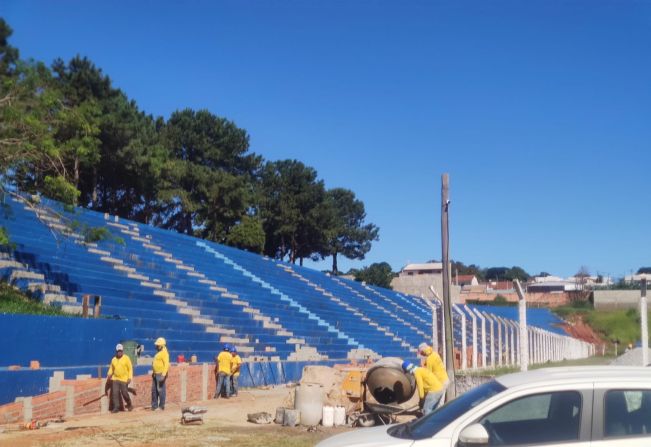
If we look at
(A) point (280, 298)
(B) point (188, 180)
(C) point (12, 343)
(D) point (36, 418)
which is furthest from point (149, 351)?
(B) point (188, 180)

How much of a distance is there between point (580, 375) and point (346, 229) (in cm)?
7247

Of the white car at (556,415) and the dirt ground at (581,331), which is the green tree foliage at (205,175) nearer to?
the dirt ground at (581,331)

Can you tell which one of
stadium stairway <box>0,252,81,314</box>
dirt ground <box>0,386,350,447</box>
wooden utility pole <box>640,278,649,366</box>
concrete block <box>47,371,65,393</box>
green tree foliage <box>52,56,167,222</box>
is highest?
green tree foliage <box>52,56,167,222</box>

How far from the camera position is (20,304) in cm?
1941

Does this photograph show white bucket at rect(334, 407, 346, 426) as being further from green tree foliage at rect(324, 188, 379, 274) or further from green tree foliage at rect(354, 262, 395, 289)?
green tree foliage at rect(354, 262, 395, 289)

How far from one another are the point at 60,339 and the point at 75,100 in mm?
22937

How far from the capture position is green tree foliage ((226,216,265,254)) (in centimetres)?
5338

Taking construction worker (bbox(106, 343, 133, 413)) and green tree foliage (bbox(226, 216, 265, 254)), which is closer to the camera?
construction worker (bbox(106, 343, 133, 413))

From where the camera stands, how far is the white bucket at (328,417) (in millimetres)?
14414

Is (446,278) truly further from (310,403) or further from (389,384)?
(310,403)

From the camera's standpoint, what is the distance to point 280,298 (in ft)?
113

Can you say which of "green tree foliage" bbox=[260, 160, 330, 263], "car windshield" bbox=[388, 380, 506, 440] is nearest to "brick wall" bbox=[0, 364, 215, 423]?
"car windshield" bbox=[388, 380, 506, 440]

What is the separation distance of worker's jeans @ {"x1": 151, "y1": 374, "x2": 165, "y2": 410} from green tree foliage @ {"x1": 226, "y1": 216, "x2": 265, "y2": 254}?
1423 inches

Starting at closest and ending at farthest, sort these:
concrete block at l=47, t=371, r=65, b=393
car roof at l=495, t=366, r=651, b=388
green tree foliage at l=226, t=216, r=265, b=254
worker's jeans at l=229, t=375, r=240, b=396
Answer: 1. car roof at l=495, t=366, r=651, b=388
2. concrete block at l=47, t=371, r=65, b=393
3. worker's jeans at l=229, t=375, r=240, b=396
4. green tree foliage at l=226, t=216, r=265, b=254
